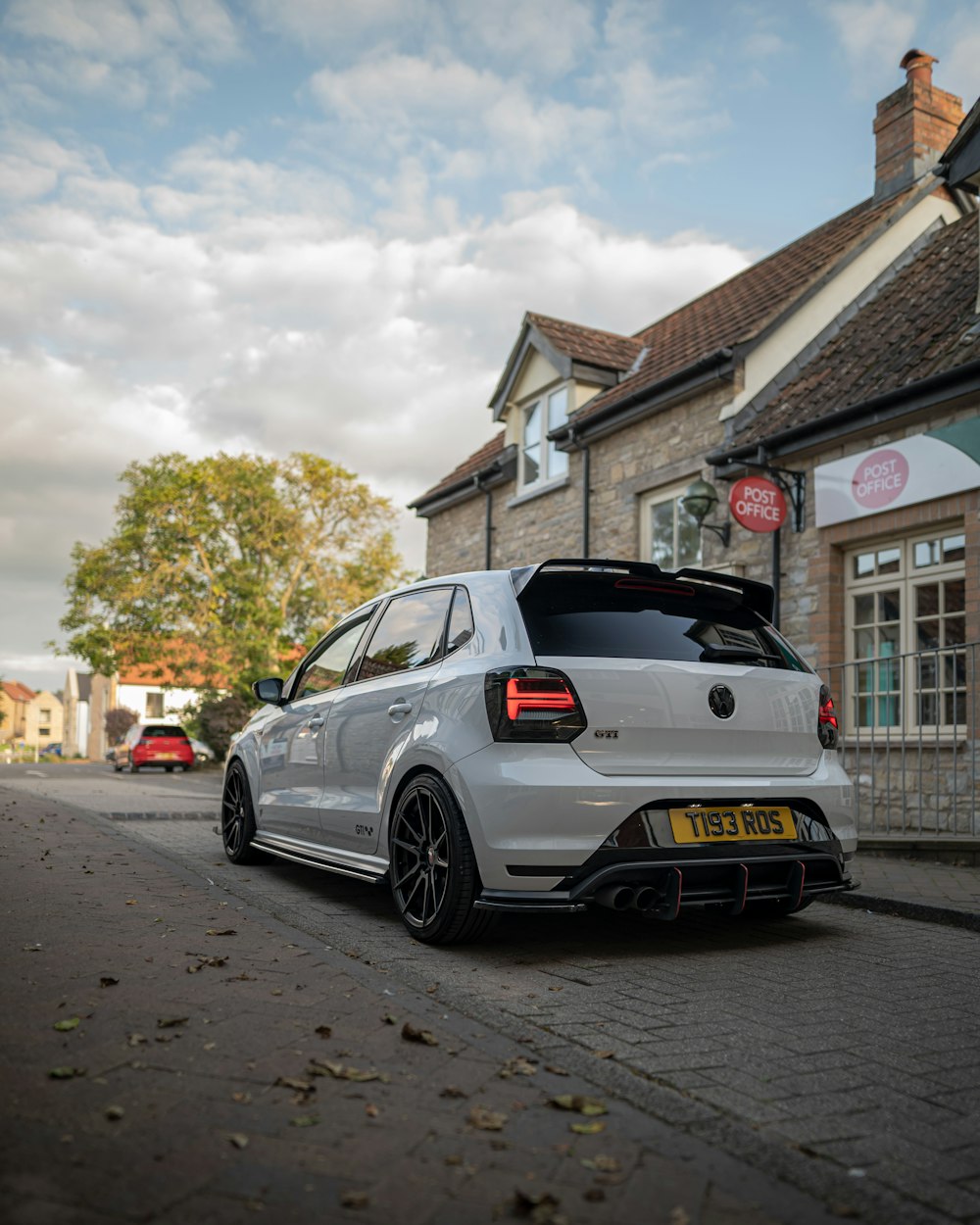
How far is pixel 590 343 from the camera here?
17.7 meters

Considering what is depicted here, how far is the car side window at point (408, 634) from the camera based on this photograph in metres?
5.64

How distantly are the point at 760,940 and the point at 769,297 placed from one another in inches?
423

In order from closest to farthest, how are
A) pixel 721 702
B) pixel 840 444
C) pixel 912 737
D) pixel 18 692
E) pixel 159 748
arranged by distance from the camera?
pixel 721 702, pixel 912 737, pixel 840 444, pixel 159 748, pixel 18 692

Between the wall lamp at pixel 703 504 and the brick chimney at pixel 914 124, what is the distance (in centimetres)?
576

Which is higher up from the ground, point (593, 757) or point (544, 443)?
point (544, 443)

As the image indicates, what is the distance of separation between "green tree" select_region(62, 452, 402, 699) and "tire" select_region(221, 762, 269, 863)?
29600 mm

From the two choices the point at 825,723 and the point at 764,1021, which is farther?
the point at 825,723

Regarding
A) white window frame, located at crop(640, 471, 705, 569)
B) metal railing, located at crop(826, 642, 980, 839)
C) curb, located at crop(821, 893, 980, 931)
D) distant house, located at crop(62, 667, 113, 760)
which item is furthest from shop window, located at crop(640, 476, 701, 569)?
distant house, located at crop(62, 667, 113, 760)

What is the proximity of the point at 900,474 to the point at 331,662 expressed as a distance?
6.27 m

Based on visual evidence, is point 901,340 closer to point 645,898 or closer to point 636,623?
point 636,623

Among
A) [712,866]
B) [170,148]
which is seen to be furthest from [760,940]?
[170,148]

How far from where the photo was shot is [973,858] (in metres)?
8.32

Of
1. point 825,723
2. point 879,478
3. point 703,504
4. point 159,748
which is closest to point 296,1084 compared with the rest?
point 825,723

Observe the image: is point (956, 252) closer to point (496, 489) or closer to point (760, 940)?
point (496, 489)
